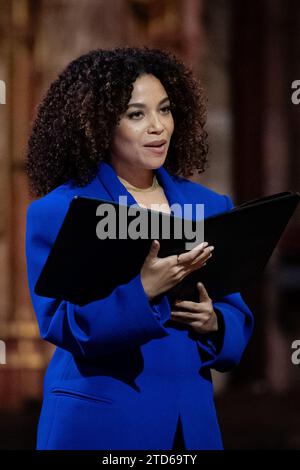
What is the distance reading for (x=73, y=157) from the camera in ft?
5.74

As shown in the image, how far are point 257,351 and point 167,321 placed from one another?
2.81 metres

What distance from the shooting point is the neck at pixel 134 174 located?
1.77 meters

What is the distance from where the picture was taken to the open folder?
149cm

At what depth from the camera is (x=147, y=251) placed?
5.08 ft

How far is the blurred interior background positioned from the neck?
2.53 meters

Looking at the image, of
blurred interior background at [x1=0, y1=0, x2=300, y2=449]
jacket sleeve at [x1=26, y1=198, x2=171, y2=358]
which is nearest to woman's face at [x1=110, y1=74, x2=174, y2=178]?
jacket sleeve at [x1=26, y1=198, x2=171, y2=358]

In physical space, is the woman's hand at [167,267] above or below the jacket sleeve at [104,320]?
above

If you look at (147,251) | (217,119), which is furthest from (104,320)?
(217,119)

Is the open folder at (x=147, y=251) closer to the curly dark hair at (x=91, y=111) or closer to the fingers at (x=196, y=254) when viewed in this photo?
the fingers at (x=196, y=254)

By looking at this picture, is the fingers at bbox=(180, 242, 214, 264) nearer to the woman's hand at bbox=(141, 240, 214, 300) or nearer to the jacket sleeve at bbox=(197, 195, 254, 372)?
the woman's hand at bbox=(141, 240, 214, 300)

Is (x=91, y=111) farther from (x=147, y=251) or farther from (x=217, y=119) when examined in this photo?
(x=217, y=119)

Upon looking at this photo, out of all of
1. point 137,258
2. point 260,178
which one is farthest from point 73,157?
point 260,178

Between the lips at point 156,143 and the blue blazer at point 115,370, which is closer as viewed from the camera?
the blue blazer at point 115,370

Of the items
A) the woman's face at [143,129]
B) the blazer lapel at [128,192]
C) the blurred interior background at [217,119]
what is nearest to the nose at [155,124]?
the woman's face at [143,129]
